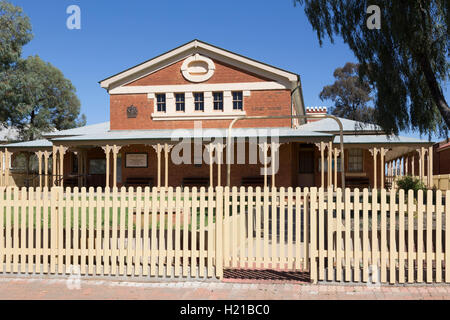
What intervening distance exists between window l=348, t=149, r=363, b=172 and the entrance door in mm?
2078

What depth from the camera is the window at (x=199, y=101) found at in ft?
75.5

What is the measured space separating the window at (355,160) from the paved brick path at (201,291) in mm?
17793

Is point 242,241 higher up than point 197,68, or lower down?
lower down

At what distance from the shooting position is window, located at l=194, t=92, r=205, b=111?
23.0 meters

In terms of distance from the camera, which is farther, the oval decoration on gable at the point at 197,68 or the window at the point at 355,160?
the window at the point at 355,160

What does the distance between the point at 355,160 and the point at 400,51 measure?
1247cm

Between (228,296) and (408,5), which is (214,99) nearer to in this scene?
(408,5)

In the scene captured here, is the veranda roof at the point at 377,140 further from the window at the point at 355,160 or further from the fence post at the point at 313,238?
the fence post at the point at 313,238

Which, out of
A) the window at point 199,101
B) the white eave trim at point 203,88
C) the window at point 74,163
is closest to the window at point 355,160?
the white eave trim at point 203,88

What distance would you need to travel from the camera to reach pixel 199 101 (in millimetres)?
23016

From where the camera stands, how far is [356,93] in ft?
177

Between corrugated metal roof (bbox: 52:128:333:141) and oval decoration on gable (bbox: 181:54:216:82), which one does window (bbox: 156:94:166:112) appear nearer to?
corrugated metal roof (bbox: 52:128:333:141)

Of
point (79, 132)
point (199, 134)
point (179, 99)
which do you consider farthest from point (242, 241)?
point (79, 132)

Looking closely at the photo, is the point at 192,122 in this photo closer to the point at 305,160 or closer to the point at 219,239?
the point at 305,160
